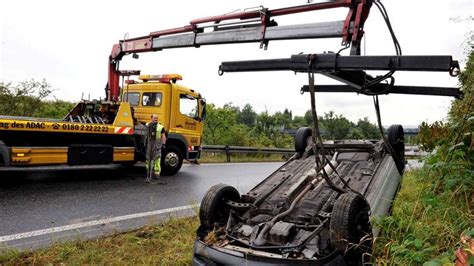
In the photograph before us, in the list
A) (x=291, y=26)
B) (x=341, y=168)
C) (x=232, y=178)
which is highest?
(x=291, y=26)

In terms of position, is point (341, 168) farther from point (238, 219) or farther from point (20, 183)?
point (20, 183)

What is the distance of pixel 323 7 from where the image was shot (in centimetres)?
655

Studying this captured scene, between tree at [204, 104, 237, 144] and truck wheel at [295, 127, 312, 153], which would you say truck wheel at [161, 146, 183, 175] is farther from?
tree at [204, 104, 237, 144]

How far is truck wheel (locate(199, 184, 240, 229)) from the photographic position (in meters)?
3.28

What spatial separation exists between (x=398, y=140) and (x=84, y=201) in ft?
15.9

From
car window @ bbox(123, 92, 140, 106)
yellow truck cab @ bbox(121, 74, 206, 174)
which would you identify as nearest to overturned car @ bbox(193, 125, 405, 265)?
yellow truck cab @ bbox(121, 74, 206, 174)

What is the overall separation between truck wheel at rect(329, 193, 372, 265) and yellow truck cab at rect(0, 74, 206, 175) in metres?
6.46

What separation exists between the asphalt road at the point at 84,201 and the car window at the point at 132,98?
75.6 inches

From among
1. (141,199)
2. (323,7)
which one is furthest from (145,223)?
(323,7)

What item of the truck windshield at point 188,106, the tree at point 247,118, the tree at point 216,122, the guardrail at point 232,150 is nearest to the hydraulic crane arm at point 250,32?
the truck windshield at point 188,106

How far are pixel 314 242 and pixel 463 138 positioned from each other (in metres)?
1.95

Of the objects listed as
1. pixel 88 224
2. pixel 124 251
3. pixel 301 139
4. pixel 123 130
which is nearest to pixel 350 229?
pixel 124 251

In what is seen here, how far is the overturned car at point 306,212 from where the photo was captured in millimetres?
2689

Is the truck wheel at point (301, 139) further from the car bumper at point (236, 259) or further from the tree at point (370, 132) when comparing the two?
the car bumper at point (236, 259)
